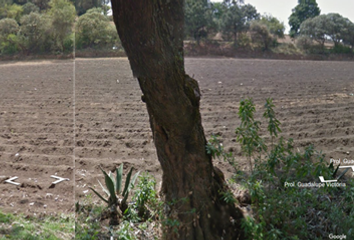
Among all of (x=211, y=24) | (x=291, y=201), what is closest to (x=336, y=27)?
(x=211, y=24)

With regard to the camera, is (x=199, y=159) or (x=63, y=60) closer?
(x=199, y=159)

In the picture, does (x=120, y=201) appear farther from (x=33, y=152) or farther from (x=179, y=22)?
A: (x=33, y=152)

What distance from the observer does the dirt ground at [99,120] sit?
4062 millimetres

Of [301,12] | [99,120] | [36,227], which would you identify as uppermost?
[301,12]

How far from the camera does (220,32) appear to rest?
15.2 ft

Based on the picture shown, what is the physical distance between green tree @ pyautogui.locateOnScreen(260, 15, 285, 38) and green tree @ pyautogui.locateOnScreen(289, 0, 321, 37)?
0.11m

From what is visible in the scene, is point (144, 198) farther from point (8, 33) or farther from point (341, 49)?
point (341, 49)

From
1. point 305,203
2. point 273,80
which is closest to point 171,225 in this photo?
point 305,203

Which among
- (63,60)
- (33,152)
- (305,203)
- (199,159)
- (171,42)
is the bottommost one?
(33,152)

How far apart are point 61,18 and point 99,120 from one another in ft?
7.67

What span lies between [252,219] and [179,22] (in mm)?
1507

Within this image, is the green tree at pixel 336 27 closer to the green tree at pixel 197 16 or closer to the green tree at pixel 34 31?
the green tree at pixel 197 16

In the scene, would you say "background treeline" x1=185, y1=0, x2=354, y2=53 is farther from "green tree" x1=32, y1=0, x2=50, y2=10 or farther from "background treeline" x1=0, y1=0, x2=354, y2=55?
"green tree" x1=32, y1=0, x2=50, y2=10

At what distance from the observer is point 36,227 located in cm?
326
